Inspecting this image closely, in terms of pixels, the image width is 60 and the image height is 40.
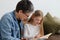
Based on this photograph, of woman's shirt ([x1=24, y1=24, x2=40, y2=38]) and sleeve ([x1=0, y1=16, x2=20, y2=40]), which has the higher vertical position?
sleeve ([x1=0, y1=16, x2=20, y2=40])

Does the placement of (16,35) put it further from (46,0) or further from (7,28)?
(46,0)

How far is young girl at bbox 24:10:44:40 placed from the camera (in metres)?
2.14

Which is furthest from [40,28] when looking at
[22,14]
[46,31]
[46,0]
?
Answer: [22,14]

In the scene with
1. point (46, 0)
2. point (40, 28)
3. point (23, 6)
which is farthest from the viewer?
point (46, 0)

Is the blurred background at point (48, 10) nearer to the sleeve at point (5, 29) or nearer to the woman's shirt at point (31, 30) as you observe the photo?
the woman's shirt at point (31, 30)

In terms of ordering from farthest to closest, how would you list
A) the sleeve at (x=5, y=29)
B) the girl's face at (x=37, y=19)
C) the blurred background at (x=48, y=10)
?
the blurred background at (x=48, y=10), the girl's face at (x=37, y=19), the sleeve at (x=5, y=29)

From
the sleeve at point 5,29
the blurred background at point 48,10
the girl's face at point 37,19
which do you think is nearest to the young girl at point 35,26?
the girl's face at point 37,19

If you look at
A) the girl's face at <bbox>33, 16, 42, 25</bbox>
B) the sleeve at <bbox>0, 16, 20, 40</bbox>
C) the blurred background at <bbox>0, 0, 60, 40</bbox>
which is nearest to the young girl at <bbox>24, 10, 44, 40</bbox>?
the girl's face at <bbox>33, 16, 42, 25</bbox>

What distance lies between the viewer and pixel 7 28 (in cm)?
153

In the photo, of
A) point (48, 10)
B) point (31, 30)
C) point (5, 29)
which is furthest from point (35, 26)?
point (5, 29)

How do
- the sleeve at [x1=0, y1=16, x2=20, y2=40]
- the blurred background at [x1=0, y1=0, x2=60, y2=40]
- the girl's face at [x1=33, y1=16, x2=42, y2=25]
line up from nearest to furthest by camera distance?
the sleeve at [x1=0, y1=16, x2=20, y2=40] → the girl's face at [x1=33, y1=16, x2=42, y2=25] → the blurred background at [x1=0, y1=0, x2=60, y2=40]

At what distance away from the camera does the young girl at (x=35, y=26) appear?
7.01 feet

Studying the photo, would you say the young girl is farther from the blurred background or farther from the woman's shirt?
the blurred background

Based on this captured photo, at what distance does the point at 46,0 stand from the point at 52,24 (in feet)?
1.71
